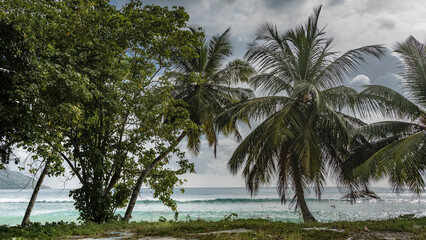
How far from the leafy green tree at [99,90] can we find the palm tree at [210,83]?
2.14 m

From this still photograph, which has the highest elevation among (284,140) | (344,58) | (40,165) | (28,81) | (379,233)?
(344,58)

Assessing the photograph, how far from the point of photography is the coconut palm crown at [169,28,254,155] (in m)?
13.7

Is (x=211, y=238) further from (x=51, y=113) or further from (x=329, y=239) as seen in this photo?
(x=51, y=113)

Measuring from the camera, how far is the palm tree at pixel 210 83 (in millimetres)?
13398

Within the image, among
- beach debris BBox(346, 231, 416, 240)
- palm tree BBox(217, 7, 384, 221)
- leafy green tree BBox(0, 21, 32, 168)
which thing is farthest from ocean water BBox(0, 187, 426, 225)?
leafy green tree BBox(0, 21, 32, 168)

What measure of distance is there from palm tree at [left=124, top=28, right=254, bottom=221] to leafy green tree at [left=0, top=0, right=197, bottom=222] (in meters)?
2.14

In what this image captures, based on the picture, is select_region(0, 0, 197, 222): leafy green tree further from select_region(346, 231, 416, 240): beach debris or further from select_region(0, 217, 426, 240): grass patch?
select_region(346, 231, 416, 240): beach debris

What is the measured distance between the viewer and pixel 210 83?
14.3 metres

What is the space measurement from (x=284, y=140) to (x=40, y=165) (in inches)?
313

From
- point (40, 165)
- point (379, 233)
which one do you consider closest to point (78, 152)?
point (40, 165)

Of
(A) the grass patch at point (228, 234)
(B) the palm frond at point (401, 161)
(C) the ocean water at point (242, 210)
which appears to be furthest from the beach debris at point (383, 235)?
(C) the ocean water at point (242, 210)

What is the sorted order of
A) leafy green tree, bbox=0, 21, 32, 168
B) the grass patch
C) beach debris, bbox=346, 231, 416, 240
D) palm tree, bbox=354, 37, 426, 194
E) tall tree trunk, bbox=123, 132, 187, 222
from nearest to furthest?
beach debris, bbox=346, 231, 416, 240, the grass patch, leafy green tree, bbox=0, 21, 32, 168, palm tree, bbox=354, 37, 426, 194, tall tree trunk, bbox=123, 132, 187, 222

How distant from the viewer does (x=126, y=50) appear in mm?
10297

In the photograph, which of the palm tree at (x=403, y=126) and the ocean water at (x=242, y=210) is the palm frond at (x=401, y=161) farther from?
the ocean water at (x=242, y=210)
